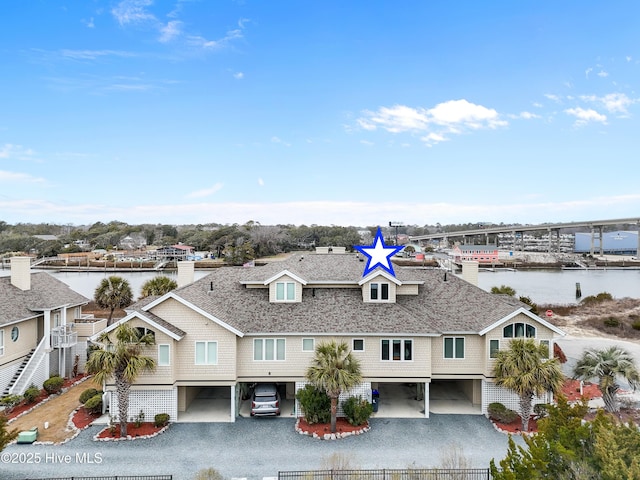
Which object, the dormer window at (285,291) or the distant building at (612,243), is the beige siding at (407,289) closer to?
the dormer window at (285,291)

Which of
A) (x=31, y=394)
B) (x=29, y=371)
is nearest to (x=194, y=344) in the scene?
(x=31, y=394)

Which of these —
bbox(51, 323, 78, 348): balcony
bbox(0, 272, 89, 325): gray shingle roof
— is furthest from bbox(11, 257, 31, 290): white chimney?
bbox(51, 323, 78, 348): balcony

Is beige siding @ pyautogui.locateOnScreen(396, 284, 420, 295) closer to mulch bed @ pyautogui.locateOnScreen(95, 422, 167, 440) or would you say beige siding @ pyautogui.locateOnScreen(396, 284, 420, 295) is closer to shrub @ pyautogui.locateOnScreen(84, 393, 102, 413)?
mulch bed @ pyautogui.locateOnScreen(95, 422, 167, 440)

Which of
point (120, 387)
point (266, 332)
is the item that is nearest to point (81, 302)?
point (120, 387)

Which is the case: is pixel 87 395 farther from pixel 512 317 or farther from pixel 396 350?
pixel 512 317

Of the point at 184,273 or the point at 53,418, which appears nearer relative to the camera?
the point at 53,418

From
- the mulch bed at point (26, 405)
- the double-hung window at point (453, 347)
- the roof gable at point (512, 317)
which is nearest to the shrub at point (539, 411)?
the roof gable at point (512, 317)
